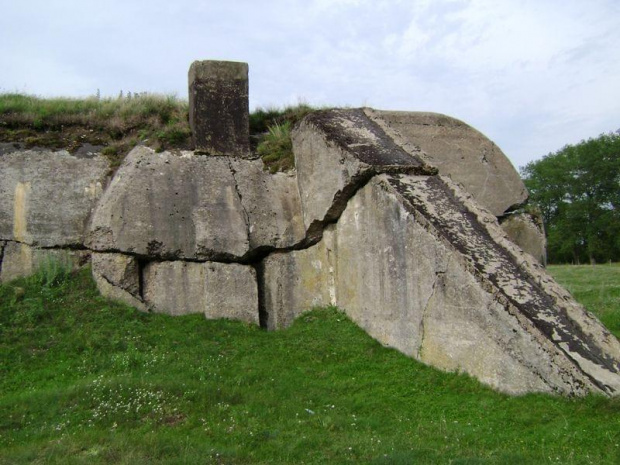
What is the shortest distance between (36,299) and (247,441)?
4981 millimetres

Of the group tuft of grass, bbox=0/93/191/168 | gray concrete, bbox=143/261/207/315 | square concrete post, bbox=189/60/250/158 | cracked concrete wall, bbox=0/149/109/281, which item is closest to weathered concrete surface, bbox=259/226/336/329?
gray concrete, bbox=143/261/207/315

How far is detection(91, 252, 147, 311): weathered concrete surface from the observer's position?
1004cm

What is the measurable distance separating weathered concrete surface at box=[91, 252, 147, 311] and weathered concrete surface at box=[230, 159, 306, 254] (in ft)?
6.30

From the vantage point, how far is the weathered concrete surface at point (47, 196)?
10562 mm

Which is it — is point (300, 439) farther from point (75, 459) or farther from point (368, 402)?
point (75, 459)

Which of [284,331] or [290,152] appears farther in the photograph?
[290,152]

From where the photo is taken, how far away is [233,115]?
11781 millimetres

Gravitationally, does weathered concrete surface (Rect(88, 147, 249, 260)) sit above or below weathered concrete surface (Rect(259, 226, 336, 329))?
above

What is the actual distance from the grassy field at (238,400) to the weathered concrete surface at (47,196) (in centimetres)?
89

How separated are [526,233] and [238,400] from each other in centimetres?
669

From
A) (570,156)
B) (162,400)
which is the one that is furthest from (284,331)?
(570,156)

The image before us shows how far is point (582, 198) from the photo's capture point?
49.1 m

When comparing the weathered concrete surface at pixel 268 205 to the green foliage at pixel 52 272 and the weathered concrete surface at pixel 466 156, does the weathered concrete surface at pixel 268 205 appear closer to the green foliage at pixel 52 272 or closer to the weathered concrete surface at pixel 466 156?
the weathered concrete surface at pixel 466 156

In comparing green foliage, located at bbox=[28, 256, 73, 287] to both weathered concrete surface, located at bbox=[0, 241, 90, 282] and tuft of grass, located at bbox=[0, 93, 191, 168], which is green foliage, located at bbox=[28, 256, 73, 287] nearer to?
Answer: weathered concrete surface, located at bbox=[0, 241, 90, 282]
